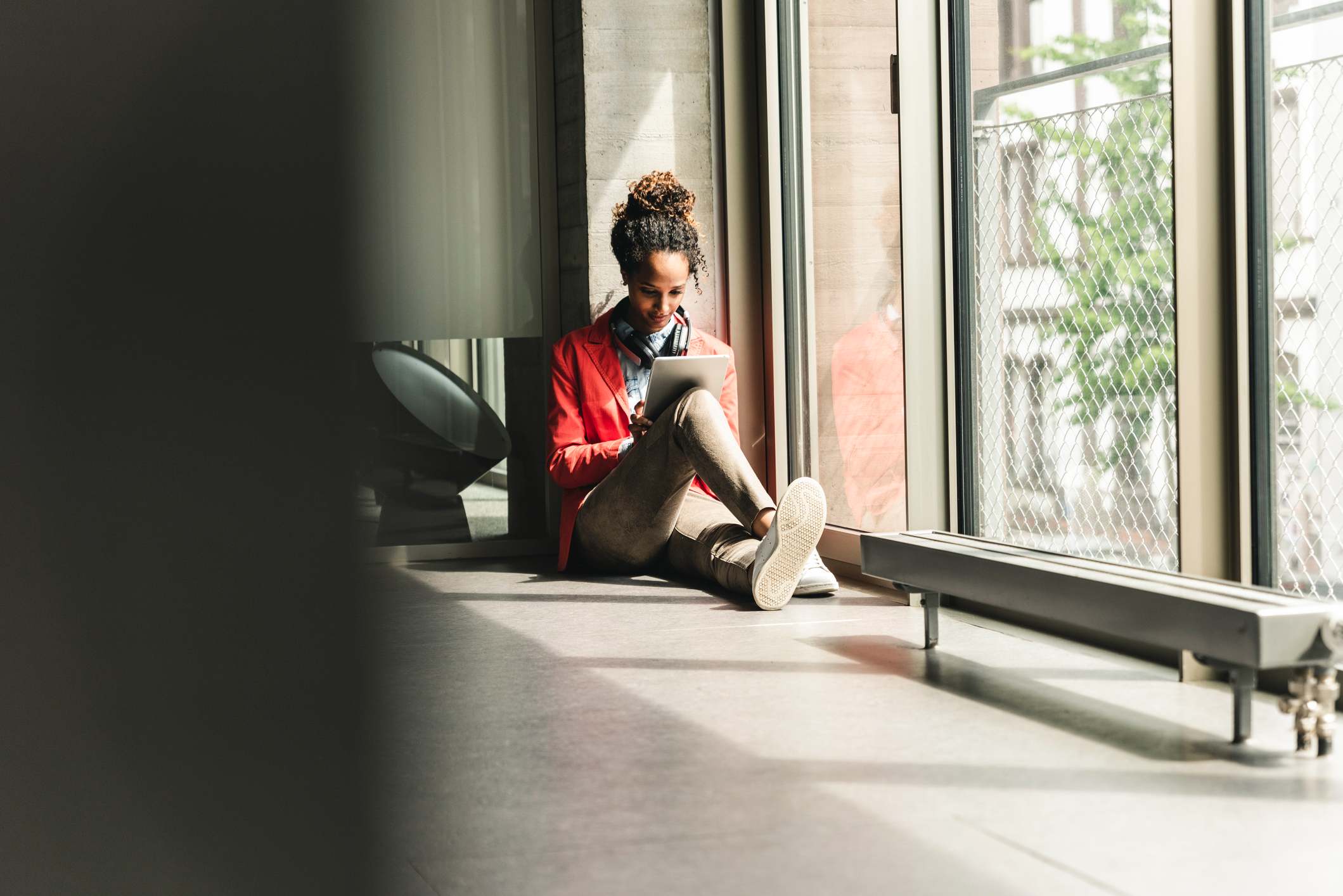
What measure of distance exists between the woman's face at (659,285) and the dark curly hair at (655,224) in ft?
0.10

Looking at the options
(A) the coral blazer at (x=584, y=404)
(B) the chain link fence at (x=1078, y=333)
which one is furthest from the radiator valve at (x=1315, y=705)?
(A) the coral blazer at (x=584, y=404)

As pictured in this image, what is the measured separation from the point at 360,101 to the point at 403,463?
4073 mm

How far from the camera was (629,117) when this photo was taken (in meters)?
4.76

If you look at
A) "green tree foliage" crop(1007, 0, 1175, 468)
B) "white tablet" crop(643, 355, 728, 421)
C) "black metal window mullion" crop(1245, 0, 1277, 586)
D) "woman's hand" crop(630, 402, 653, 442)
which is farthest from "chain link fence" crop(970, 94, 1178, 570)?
"woman's hand" crop(630, 402, 653, 442)

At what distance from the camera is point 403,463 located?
16.1 feet

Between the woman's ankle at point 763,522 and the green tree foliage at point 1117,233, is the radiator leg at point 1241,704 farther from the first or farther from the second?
the woman's ankle at point 763,522

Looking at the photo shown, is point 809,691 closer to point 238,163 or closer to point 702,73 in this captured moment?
point 238,163

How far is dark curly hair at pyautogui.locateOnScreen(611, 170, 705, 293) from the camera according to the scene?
428 cm

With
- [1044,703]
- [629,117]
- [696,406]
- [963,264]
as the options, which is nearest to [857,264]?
[963,264]

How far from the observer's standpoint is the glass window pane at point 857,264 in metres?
4.01

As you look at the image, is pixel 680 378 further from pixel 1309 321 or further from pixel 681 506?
pixel 1309 321

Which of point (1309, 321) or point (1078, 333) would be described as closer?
point (1309, 321)

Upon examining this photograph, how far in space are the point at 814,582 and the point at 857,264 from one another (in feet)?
3.38

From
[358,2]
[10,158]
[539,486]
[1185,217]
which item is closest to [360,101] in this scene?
[358,2]
